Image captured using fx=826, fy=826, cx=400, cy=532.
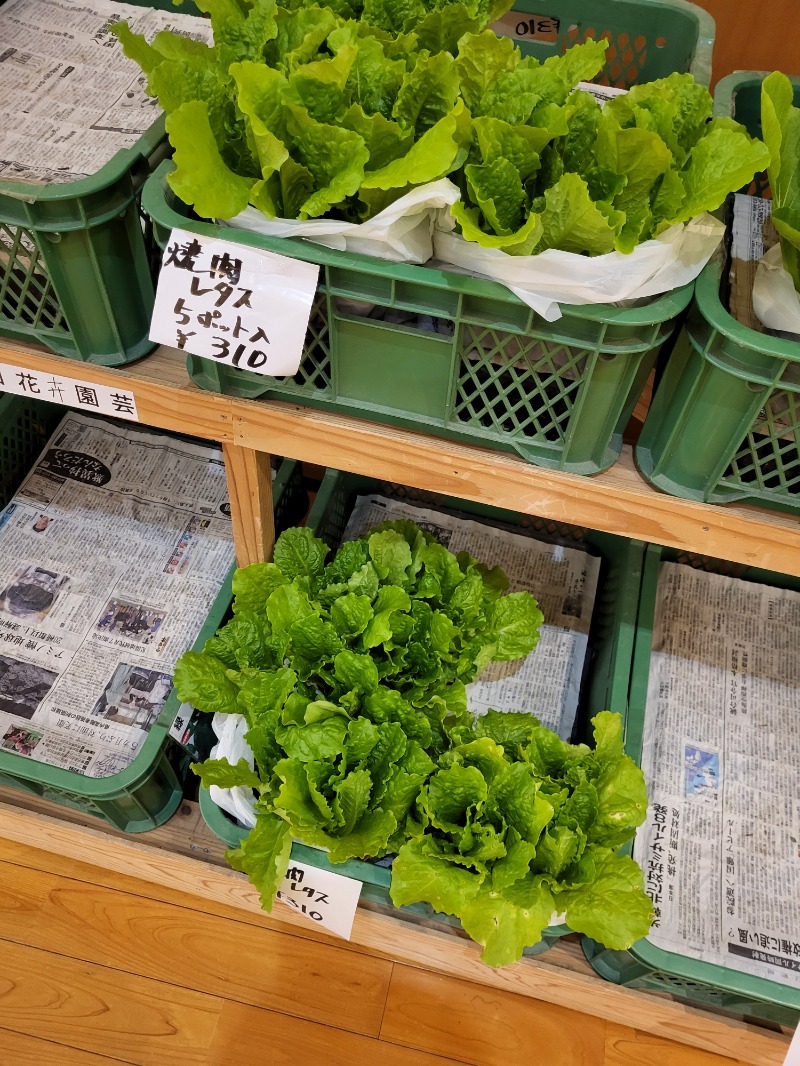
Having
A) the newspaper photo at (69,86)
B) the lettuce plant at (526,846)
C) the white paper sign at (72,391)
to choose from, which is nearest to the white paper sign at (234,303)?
the white paper sign at (72,391)

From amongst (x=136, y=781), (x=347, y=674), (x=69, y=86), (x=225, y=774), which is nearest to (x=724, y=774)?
(x=347, y=674)

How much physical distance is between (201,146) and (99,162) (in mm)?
305

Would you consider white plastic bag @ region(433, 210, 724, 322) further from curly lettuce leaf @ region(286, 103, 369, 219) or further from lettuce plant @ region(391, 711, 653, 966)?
lettuce plant @ region(391, 711, 653, 966)

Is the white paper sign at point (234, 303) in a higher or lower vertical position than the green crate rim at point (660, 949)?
higher

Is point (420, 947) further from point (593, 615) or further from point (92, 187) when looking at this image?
point (92, 187)

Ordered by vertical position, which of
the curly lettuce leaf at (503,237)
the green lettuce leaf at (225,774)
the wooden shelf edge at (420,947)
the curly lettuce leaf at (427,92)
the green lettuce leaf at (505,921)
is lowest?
the wooden shelf edge at (420,947)

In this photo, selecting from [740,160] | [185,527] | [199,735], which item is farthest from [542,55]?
[199,735]

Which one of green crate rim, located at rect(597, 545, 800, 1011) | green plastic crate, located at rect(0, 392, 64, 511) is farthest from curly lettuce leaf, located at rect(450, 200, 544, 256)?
green plastic crate, located at rect(0, 392, 64, 511)

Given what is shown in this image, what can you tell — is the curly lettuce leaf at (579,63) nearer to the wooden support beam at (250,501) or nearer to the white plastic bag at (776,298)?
the white plastic bag at (776,298)

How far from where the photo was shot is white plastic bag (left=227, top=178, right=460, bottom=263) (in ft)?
2.09

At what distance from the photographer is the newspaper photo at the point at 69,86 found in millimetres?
879

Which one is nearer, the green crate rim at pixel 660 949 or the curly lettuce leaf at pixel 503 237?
the curly lettuce leaf at pixel 503 237

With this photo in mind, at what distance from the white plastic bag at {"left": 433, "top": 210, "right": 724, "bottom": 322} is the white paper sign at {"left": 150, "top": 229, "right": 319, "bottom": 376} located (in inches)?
5.4

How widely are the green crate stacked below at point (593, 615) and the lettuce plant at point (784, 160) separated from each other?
610mm
